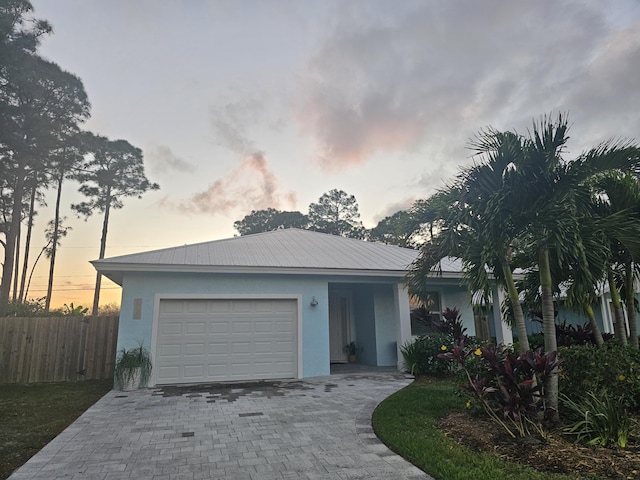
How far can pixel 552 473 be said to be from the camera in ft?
11.3

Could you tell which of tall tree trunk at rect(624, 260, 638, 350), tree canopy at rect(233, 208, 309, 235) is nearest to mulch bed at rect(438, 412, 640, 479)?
tall tree trunk at rect(624, 260, 638, 350)

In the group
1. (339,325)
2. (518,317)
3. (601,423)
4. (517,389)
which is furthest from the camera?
(339,325)

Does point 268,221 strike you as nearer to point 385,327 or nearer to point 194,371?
point 385,327

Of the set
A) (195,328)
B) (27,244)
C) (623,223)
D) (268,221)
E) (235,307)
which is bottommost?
(195,328)

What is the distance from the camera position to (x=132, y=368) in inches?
326

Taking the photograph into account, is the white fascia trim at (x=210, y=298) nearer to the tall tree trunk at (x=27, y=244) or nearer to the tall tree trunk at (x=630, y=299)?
the tall tree trunk at (x=630, y=299)

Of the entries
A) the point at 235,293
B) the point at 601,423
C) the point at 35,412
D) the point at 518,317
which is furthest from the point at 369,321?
the point at 35,412

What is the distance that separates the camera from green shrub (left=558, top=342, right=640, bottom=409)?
4.92m

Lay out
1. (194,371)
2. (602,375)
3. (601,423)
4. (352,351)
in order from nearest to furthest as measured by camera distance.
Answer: (601,423), (602,375), (194,371), (352,351)

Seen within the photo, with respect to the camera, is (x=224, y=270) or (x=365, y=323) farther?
(x=365, y=323)

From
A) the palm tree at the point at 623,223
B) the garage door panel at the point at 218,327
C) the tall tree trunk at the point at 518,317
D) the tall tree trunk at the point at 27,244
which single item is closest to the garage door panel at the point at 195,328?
the garage door panel at the point at 218,327

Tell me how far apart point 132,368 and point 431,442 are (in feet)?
21.8

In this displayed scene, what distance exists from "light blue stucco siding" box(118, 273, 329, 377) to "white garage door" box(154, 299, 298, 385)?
240 mm

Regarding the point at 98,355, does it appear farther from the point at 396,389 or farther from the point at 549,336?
the point at 549,336
